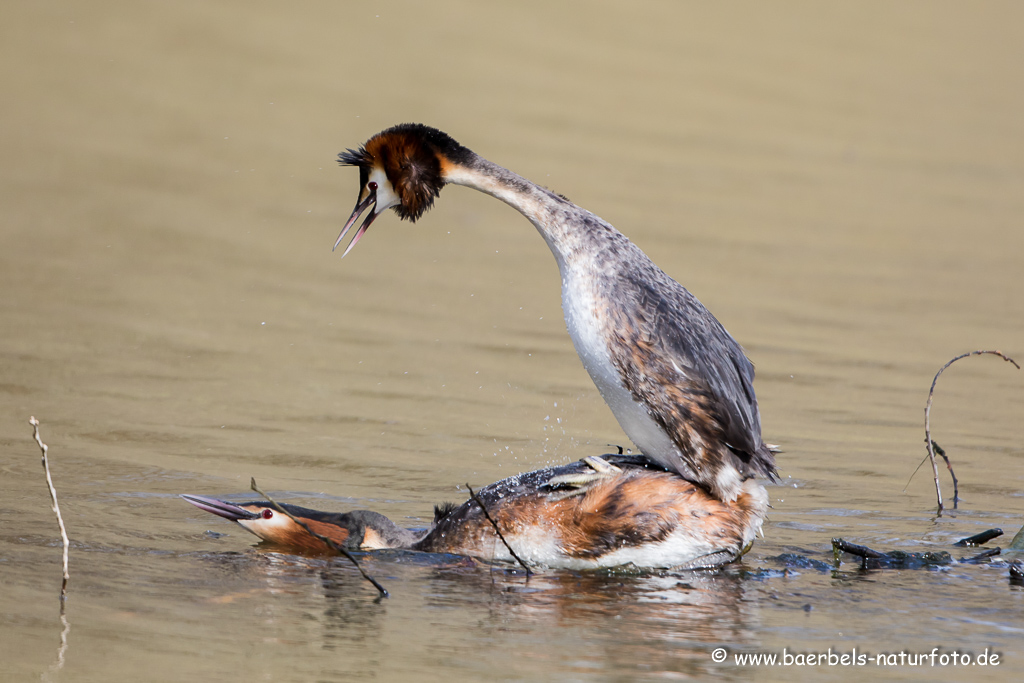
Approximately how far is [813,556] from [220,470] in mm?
2715

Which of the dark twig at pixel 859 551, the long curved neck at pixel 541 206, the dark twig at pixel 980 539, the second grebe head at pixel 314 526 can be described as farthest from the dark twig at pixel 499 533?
the dark twig at pixel 980 539

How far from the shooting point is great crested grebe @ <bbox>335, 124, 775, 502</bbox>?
520cm

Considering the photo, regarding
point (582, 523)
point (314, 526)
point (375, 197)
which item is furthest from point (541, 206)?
point (314, 526)

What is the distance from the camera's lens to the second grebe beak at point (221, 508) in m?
5.52

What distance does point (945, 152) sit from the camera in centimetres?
1638

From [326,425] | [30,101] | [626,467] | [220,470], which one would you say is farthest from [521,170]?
[626,467]

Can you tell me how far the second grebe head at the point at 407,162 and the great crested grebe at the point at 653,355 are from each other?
0.23 ft

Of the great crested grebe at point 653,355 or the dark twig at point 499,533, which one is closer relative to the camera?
the dark twig at point 499,533

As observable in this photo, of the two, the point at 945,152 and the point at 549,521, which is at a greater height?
the point at 945,152

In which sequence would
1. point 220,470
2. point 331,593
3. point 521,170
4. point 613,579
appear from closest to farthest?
point 331,593
point 613,579
point 220,470
point 521,170

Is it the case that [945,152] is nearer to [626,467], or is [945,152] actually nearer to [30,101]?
[30,101]

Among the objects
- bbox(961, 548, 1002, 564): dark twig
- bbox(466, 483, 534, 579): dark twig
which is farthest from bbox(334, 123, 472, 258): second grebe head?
bbox(961, 548, 1002, 564): dark twig

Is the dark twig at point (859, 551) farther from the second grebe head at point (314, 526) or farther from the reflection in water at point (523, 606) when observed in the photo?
the second grebe head at point (314, 526)

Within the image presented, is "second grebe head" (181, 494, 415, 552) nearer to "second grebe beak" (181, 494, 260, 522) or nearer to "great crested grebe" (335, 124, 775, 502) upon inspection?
"second grebe beak" (181, 494, 260, 522)
